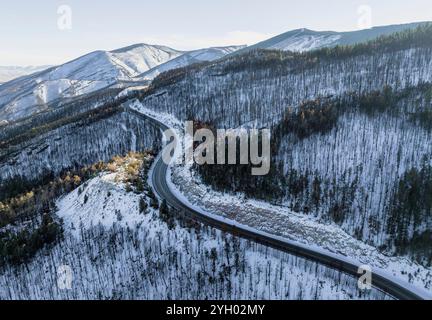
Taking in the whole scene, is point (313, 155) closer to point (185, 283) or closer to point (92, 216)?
point (185, 283)

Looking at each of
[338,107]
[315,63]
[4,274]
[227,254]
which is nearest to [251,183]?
[227,254]
